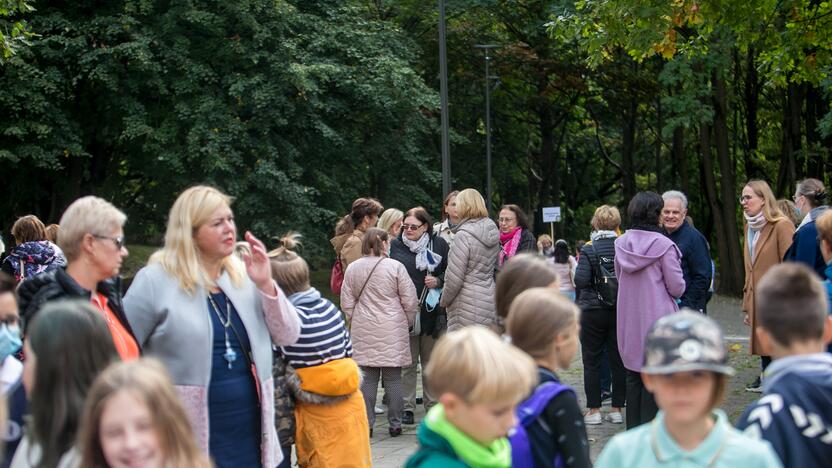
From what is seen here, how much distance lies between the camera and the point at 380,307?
1002 centimetres

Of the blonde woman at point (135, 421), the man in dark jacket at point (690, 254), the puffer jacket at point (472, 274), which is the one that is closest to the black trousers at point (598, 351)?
the man in dark jacket at point (690, 254)

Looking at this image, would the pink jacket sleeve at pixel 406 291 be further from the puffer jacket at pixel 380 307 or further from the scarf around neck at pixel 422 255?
the scarf around neck at pixel 422 255

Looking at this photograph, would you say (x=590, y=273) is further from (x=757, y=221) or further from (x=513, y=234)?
(x=757, y=221)

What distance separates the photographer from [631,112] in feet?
120

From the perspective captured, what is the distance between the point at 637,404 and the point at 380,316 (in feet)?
8.05

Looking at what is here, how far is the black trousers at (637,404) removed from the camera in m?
8.59

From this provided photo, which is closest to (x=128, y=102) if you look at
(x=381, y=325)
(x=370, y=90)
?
(x=370, y=90)

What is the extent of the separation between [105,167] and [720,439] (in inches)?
1005

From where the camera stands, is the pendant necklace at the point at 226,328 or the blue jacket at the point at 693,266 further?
the blue jacket at the point at 693,266

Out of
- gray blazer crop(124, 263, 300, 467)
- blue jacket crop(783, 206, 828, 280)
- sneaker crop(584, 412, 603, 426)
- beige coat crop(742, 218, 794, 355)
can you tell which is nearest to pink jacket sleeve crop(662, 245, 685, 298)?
blue jacket crop(783, 206, 828, 280)

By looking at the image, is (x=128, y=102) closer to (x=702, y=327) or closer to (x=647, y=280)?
(x=647, y=280)

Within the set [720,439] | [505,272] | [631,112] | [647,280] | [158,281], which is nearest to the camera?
[720,439]

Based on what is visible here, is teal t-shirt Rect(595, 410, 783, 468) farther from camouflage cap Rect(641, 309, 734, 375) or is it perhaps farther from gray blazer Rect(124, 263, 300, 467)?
gray blazer Rect(124, 263, 300, 467)

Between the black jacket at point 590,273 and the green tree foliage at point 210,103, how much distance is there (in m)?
14.2
